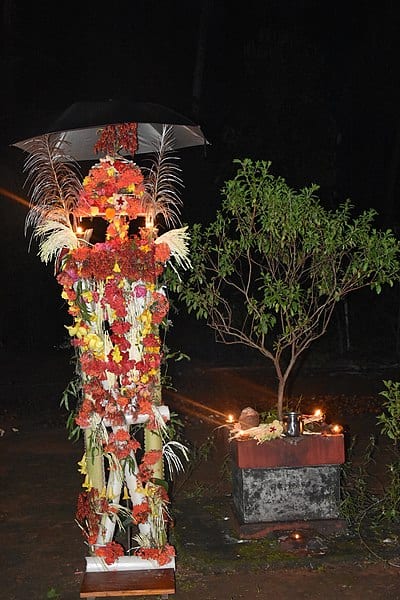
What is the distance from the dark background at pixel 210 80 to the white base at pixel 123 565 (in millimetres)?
9334

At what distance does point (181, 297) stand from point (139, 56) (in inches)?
376

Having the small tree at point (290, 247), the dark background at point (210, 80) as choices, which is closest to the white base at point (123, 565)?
the small tree at point (290, 247)

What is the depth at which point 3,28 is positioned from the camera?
44.5ft

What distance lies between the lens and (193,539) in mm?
4977

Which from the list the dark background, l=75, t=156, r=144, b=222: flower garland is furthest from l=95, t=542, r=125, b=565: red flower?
the dark background

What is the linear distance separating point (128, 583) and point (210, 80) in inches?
475

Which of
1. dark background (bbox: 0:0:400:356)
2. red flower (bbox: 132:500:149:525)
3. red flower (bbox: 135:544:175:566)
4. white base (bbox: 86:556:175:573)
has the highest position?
dark background (bbox: 0:0:400:356)

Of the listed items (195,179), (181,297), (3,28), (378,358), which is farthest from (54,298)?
(181,297)

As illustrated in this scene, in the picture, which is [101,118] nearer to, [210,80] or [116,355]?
[116,355]

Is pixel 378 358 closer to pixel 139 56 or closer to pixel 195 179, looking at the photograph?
pixel 195 179

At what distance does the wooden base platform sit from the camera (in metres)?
4.07

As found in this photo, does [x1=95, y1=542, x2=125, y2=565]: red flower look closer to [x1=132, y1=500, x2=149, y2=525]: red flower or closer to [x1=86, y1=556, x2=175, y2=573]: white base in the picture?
[x1=86, y1=556, x2=175, y2=573]: white base

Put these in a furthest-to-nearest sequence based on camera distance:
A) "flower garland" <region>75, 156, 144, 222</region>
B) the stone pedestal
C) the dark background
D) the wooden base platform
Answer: the dark background < the stone pedestal < "flower garland" <region>75, 156, 144, 222</region> < the wooden base platform

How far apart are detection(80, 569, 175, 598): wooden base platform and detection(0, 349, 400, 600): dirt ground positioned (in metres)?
0.13
